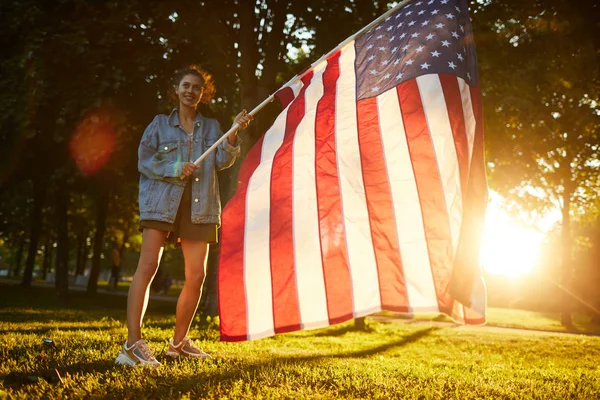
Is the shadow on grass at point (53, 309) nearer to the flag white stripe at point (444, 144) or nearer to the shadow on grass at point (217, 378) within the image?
the shadow on grass at point (217, 378)

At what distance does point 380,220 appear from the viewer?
13.3 feet

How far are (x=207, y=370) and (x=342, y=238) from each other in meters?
1.37

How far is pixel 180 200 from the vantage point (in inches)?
167

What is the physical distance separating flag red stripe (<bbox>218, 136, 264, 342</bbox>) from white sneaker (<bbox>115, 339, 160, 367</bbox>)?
0.56 m

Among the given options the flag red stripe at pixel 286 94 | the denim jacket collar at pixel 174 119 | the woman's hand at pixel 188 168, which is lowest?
the woman's hand at pixel 188 168

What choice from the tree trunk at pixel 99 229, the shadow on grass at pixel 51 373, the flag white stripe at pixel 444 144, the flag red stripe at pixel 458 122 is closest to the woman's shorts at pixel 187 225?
the shadow on grass at pixel 51 373

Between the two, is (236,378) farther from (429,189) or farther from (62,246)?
(62,246)

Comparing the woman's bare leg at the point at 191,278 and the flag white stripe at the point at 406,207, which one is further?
the woman's bare leg at the point at 191,278

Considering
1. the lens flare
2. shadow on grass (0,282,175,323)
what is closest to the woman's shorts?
shadow on grass (0,282,175,323)

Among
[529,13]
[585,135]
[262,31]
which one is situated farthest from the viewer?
[585,135]

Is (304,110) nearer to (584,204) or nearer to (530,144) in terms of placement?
(530,144)

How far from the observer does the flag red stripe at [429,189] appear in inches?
148

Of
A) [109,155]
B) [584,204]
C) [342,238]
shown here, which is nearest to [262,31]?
[109,155]

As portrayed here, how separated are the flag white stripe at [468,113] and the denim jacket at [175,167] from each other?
72.6 inches
